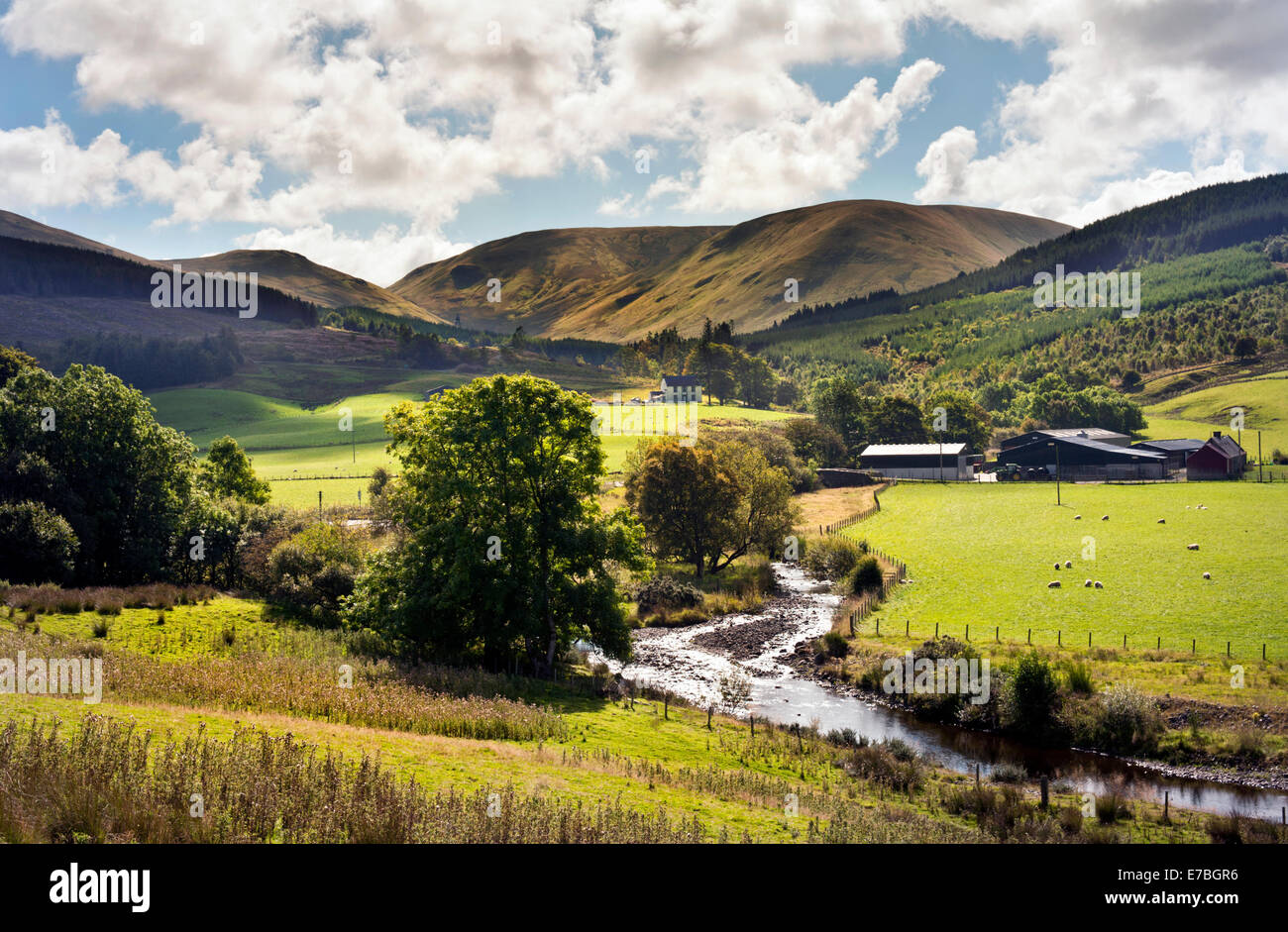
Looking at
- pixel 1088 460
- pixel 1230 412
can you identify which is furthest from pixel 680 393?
pixel 1230 412

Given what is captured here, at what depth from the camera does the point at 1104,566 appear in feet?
197

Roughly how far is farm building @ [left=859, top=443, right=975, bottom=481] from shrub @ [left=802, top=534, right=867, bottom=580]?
55.7 metres

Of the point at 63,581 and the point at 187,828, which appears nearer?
the point at 187,828

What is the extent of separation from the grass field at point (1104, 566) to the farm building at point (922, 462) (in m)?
27.6

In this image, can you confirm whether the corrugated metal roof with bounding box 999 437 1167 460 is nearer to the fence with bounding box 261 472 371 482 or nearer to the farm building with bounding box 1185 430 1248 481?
the farm building with bounding box 1185 430 1248 481

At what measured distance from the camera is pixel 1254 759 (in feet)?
99.6

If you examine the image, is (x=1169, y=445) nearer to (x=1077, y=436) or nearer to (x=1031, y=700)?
(x=1077, y=436)

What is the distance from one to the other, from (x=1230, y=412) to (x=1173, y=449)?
152 ft

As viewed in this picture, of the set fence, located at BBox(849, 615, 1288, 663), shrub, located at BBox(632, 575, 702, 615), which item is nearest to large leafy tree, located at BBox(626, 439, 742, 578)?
shrub, located at BBox(632, 575, 702, 615)

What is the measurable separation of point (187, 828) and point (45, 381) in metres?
47.1

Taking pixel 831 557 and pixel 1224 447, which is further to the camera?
pixel 1224 447

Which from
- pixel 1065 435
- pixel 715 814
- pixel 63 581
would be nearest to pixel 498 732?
pixel 715 814
